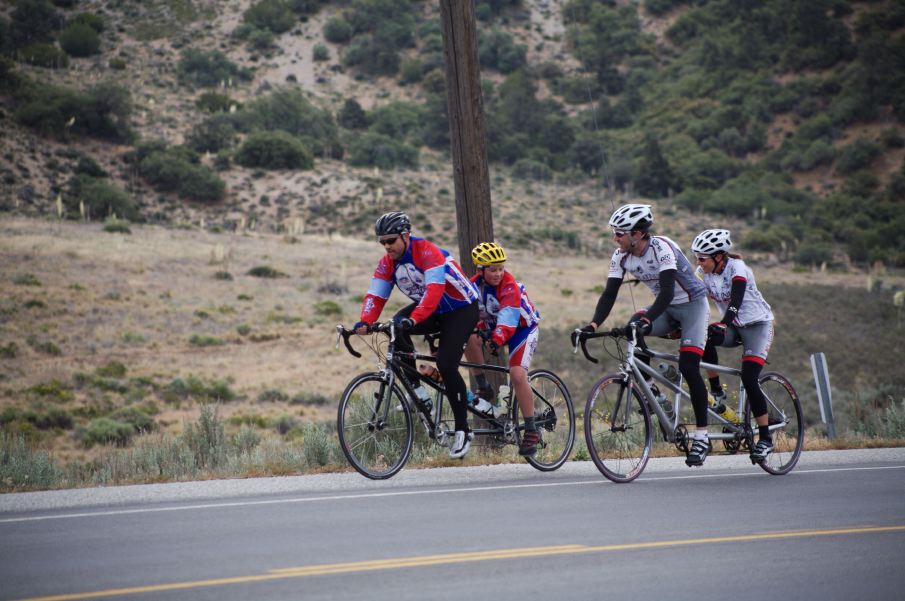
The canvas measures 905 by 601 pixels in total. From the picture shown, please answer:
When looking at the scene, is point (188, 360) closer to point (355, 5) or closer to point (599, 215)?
point (599, 215)

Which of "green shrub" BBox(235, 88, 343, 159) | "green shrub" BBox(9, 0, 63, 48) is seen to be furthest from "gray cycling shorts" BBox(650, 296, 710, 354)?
"green shrub" BBox(9, 0, 63, 48)

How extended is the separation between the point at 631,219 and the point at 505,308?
140 centimetres

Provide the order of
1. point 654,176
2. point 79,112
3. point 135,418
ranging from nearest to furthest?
point 135,418 < point 79,112 < point 654,176

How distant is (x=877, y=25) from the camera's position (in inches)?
4117

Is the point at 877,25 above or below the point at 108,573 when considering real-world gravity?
above

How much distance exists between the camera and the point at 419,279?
31.3 feet

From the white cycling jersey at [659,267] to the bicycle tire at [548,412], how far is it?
126cm

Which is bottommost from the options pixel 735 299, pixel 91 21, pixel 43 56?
pixel 735 299

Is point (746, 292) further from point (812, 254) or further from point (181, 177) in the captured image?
point (181, 177)

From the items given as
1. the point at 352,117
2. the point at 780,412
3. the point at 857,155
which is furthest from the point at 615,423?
the point at 352,117

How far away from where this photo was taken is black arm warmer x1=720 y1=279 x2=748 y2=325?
32.1 ft

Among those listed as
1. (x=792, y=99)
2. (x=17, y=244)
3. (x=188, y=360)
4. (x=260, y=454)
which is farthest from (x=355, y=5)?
(x=260, y=454)

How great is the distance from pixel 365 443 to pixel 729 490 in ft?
10.6

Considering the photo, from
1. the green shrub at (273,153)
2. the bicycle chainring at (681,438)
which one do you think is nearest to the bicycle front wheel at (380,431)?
the bicycle chainring at (681,438)
